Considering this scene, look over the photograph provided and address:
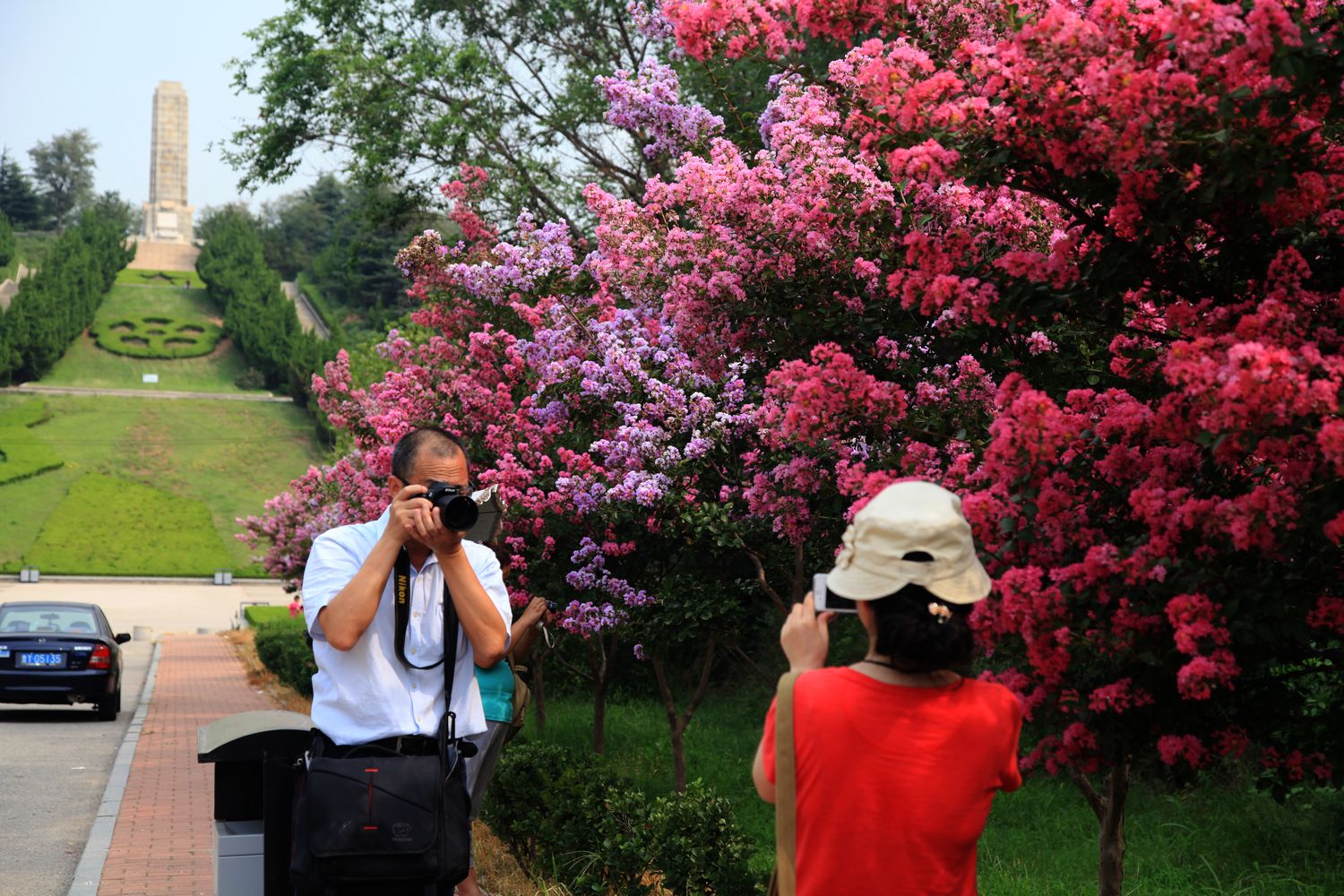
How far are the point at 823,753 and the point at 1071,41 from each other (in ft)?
6.29

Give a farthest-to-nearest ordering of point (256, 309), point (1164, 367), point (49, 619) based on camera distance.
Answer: point (256, 309)
point (49, 619)
point (1164, 367)

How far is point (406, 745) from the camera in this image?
3594mm

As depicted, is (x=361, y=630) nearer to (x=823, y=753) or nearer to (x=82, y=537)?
(x=823, y=753)

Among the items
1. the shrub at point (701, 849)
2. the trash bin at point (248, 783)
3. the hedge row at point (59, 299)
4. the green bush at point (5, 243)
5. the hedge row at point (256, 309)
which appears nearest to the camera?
the trash bin at point (248, 783)

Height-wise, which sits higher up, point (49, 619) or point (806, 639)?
point (806, 639)

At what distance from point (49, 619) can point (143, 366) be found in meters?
80.7

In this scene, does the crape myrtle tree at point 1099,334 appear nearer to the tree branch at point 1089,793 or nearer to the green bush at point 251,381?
the tree branch at point 1089,793

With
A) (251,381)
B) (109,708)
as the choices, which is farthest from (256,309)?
(109,708)

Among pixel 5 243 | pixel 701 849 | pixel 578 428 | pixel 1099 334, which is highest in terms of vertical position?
pixel 1099 334

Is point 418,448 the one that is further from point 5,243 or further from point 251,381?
point 5,243

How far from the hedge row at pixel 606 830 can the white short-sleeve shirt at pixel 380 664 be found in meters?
2.18

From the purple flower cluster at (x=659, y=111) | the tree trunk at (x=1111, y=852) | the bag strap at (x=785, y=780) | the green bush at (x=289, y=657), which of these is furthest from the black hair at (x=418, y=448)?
the green bush at (x=289, y=657)

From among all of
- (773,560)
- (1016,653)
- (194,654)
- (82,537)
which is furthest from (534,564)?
(82,537)

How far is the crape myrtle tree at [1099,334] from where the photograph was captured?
3174 millimetres
